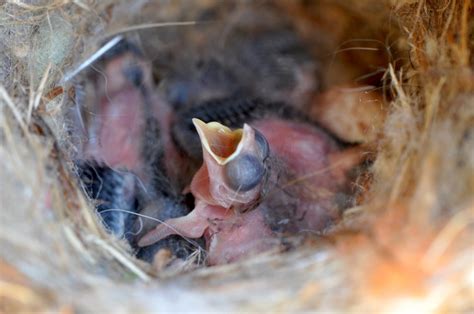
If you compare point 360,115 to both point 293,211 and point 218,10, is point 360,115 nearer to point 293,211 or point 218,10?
point 293,211

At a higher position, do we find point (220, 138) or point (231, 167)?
point (220, 138)

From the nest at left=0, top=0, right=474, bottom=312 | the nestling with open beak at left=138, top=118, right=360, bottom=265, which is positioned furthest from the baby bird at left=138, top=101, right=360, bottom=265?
the nest at left=0, top=0, right=474, bottom=312

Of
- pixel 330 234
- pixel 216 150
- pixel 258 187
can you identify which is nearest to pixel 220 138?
pixel 216 150

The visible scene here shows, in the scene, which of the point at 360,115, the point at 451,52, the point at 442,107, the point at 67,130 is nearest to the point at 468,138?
the point at 442,107

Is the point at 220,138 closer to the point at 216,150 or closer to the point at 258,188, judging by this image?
the point at 216,150

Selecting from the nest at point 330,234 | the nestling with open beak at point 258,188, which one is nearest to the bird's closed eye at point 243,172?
the nestling with open beak at point 258,188

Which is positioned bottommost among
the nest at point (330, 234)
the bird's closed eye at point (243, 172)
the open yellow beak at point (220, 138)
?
the nest at point (330, 234)

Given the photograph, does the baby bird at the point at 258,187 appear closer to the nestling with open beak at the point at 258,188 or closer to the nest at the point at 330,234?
the nestling with open beak at the point at 258,188
